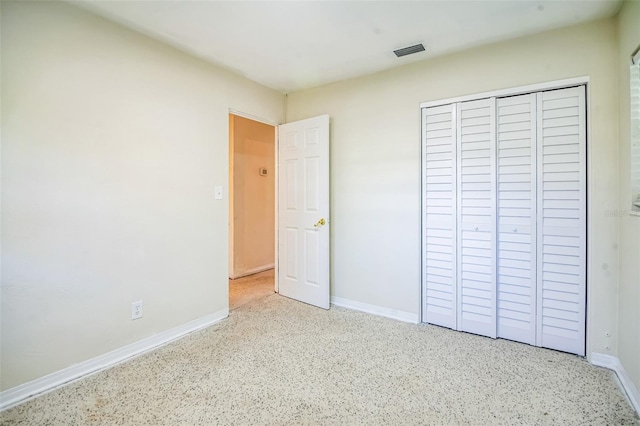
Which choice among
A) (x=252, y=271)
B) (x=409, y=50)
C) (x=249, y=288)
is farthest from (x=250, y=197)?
(x=409, y=50)

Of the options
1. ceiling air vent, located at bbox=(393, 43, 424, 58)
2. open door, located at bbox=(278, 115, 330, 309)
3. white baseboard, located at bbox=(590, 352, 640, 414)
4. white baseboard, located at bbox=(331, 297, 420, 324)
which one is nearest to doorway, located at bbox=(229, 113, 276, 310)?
open door, located at bbox=(278, 115, 330, 309)

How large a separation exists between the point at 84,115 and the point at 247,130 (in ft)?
8.57

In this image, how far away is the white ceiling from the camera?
189 cm

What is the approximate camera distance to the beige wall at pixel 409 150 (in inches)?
79.2

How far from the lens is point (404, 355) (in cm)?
219

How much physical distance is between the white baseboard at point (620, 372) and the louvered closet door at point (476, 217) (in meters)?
0.62

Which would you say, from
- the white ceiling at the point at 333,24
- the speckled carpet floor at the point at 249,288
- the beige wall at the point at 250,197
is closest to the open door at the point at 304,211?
the speckled carpet floor at the point at 249,288

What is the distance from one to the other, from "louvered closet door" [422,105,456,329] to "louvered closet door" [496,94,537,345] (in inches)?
13.8

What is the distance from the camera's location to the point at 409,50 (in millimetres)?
2461

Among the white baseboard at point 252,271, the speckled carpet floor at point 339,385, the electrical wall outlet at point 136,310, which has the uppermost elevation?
the electrical wall outlet at point 136,310

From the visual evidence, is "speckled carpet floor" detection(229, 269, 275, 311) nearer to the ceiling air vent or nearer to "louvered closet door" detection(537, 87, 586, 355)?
"louvered closet door" detection(537, 87, 586, 355)

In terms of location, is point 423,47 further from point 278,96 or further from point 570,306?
point 570,306

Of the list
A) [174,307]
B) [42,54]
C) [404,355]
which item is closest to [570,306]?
[404,355]

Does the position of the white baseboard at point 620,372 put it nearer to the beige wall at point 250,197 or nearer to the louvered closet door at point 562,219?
the louvered closet door at point 562,219
